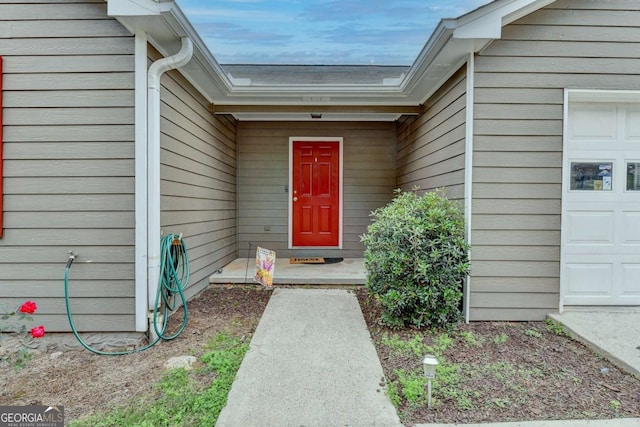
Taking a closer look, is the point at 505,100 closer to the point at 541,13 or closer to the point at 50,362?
the point at 541,13

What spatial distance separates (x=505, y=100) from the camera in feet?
9.92

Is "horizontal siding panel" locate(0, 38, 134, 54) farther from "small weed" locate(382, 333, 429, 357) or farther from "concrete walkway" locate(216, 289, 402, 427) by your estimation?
"small weed" locate(382, 333, 429, 357)

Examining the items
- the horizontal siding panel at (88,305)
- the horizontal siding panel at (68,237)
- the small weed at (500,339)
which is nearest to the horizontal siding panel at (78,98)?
the horizontal siding panel at (68,237)

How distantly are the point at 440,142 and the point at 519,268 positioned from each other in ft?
4.90

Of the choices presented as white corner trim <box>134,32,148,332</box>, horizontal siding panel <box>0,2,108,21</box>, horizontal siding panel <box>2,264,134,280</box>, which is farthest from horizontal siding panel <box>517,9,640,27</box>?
horizontal siding panel <box>2,264,134,280</box>

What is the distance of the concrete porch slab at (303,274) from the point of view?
4209 millimetres

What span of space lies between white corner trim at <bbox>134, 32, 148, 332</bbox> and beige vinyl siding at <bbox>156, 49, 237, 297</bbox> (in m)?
0.24

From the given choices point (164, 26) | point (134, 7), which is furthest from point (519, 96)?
point (134, 7)

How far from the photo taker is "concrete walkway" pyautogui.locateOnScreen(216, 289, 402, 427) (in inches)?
70.4

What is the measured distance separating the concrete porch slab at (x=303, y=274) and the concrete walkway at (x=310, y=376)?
903mm

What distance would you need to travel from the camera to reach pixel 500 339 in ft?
9.02

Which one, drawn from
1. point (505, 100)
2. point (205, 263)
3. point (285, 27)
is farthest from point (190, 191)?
point (285, 27)

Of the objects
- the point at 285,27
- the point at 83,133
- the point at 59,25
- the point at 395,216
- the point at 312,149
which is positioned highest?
the point at 285,27

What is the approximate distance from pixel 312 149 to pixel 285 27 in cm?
217
